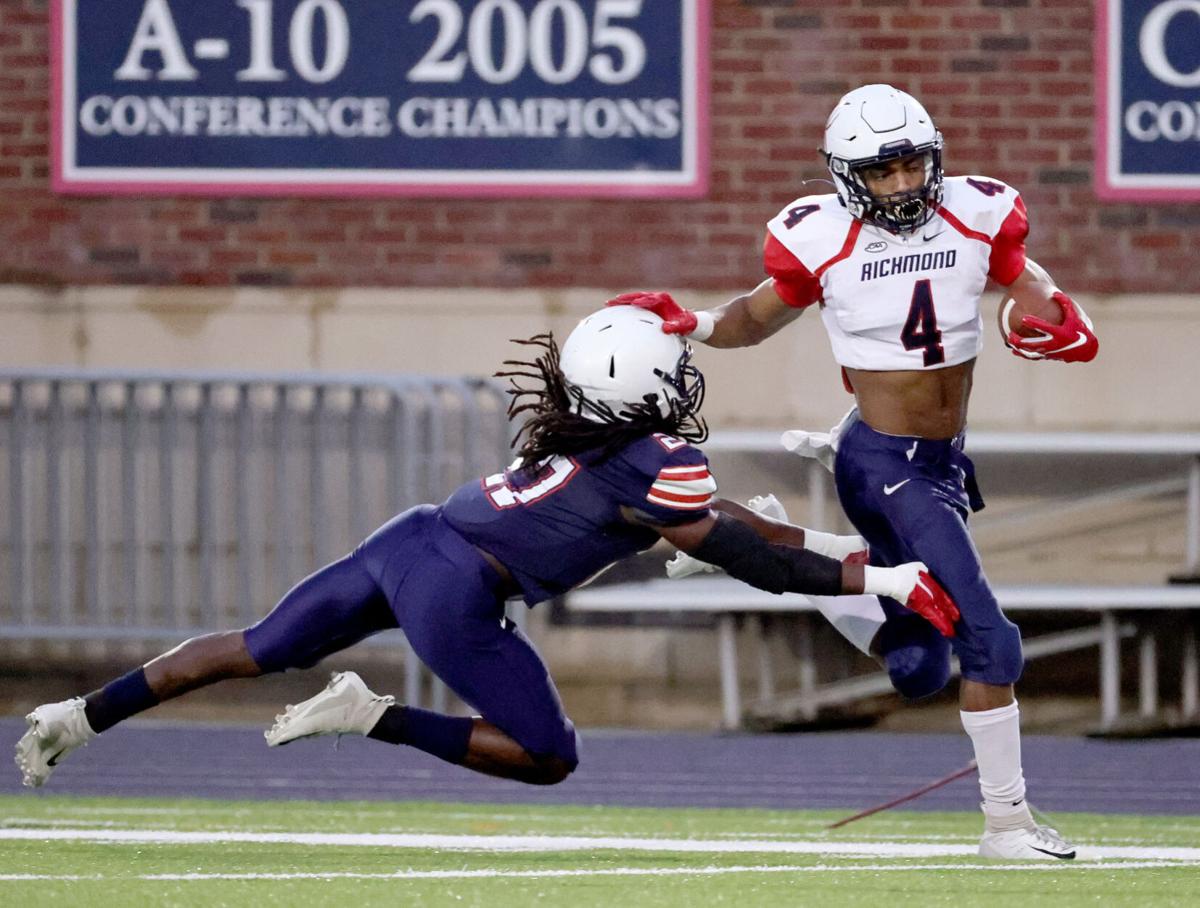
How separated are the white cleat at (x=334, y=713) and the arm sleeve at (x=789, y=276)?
136 centimetres

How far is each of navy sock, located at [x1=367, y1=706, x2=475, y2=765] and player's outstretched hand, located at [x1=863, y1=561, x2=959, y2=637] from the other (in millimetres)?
958

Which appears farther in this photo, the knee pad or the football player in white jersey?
the knee pad

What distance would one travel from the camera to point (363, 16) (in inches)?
357

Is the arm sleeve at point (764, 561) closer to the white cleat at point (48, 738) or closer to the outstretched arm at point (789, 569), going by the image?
the outstretched arm at point (789, 569)

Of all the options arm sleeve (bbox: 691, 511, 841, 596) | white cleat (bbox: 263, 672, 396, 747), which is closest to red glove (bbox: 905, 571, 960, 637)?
arm sleeve (bbox: 691, 511, 841, 596)

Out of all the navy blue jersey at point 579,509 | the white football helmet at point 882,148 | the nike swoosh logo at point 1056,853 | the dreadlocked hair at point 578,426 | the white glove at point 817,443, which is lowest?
the nike swoosh logo at point 1056,853

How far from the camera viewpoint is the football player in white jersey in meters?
5.05

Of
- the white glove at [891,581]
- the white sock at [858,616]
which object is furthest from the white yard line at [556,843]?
the white glove at [891,581]

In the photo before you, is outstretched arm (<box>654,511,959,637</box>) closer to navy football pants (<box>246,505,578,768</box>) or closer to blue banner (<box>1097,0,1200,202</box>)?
navy football pants (<box>246,505,578,768</box>)

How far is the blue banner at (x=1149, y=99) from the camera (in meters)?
8.99

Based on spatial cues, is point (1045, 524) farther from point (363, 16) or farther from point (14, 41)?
point (14, 41)

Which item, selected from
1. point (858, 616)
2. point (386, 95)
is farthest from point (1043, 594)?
point (386, 95)

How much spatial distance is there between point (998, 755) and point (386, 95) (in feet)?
16.0

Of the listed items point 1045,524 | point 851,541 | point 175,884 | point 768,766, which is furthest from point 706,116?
point 175,884
